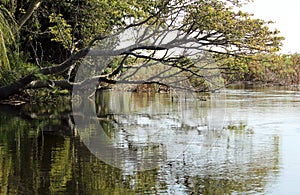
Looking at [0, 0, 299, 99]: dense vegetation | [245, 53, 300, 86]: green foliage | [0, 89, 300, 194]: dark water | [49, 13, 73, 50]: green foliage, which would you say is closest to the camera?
[0, 89, 300, 194]: dark water

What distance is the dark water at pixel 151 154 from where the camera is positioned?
254 inches

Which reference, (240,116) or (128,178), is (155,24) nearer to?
(240,116)

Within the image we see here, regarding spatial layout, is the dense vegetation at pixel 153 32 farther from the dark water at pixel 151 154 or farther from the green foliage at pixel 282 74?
the green foliage at pixel 282 74

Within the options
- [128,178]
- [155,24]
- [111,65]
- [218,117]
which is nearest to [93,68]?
[111,65]

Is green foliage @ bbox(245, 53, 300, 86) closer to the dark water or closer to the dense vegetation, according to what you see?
the dense vegetation

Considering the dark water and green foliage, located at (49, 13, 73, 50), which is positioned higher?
green foliage, located at (49, 13, 73, 50)

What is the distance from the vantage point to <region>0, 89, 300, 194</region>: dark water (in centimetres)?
645

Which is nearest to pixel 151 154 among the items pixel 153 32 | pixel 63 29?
pixel 153 32

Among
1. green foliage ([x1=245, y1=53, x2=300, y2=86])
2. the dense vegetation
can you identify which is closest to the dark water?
the dense vegetation

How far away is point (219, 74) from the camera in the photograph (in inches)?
674

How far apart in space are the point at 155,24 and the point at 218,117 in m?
3.56

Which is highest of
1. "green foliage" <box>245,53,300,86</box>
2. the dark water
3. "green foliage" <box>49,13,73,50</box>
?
"green foliage" <box>49,13,73,50</box>

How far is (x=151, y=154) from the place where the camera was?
8.70m

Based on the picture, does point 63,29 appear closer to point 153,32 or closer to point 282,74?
point 153,32
